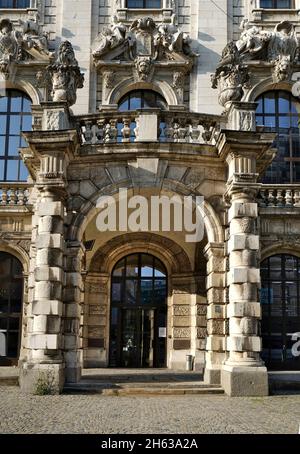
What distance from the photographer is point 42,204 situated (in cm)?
1481

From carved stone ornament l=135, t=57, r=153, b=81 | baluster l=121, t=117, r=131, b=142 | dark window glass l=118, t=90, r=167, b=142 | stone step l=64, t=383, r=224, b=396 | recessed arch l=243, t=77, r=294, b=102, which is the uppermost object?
carved stone ornament l=135, t=57, r=153, b=81

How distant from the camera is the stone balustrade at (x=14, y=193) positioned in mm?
19469

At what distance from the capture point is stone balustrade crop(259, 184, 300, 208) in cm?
1895

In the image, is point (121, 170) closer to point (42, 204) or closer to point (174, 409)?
point (42, 204)

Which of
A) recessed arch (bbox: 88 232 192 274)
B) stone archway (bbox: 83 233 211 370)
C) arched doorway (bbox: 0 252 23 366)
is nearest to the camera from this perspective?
arched doorway (bbox: 0 252 23 366)

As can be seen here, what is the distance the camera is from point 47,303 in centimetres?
1430

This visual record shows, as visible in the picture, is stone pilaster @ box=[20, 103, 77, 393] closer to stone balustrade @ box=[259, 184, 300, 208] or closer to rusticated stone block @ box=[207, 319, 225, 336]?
rusticated stone block @ box=[207, 319, 225, 336]

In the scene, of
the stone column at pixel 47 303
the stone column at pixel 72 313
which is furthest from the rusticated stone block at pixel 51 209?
the stone column at pixel 72 313

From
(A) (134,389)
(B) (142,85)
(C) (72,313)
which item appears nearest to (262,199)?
(B) (142,85)

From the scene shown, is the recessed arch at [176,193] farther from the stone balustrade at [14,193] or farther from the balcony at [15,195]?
the stone balustrade at [14,193]

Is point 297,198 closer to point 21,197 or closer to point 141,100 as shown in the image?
point 141,100

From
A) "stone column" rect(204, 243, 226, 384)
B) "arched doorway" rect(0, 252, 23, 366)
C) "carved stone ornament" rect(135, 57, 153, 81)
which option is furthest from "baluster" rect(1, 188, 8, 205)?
"stone column" rect(204, 243, 226, 384)

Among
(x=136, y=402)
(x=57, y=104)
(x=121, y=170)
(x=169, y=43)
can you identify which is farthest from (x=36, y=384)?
(x=169, y=43)

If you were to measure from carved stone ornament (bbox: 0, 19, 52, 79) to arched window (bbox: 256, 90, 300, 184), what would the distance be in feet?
24.3
